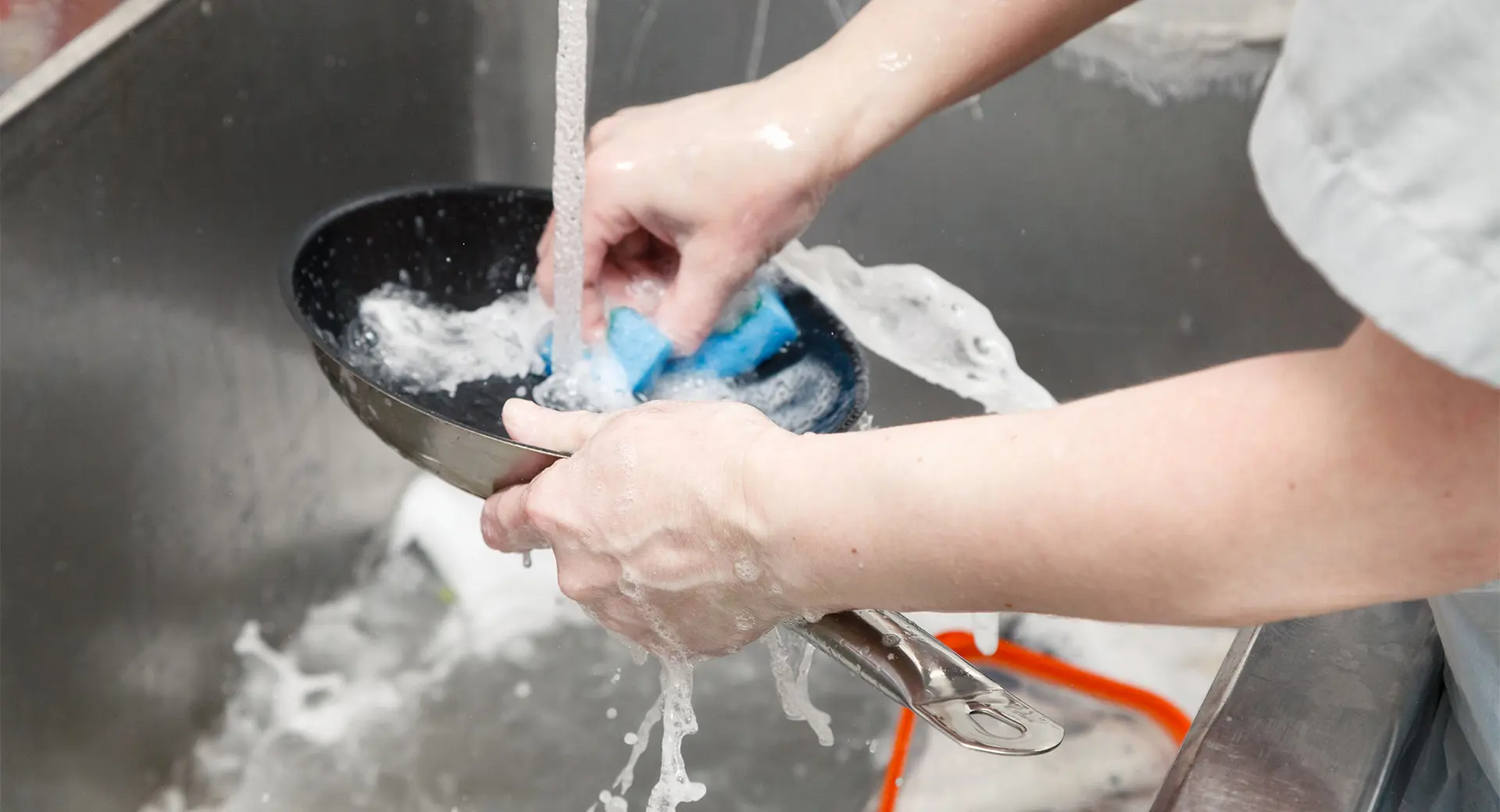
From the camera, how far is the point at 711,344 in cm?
61

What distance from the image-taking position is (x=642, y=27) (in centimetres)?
92

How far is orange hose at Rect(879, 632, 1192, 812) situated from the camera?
693 millimetres

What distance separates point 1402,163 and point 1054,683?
537mm

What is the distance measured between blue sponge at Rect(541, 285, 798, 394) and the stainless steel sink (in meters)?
0.22

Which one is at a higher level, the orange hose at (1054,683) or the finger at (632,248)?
the finger at (632,248)

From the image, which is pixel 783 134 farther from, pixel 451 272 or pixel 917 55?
pixel 451 272

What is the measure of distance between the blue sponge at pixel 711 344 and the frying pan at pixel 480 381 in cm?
2

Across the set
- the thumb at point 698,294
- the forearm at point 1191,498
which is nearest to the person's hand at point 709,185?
the thumb at point 698,294

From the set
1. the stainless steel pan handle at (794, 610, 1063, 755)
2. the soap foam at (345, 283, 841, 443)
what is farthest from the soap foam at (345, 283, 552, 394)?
the stainless steel pan handle at (794, 610, 1063, 755)

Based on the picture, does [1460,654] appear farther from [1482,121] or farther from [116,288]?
[116,288]

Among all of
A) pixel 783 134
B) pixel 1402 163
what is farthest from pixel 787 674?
pixel 1402 163

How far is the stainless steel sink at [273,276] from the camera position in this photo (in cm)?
59

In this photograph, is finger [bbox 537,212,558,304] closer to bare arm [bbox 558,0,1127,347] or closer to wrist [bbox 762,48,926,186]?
bare arm [bbox 558,0,1127,347]

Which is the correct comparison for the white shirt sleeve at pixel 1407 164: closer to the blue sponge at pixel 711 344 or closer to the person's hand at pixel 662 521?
the person's hand at pixel 662 521
